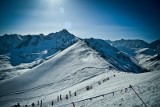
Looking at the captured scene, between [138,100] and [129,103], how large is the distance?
1182 millimetres

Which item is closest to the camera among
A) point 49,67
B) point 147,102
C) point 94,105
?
point 147,102

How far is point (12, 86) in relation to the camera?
9888 cm

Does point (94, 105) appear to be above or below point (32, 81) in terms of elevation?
below

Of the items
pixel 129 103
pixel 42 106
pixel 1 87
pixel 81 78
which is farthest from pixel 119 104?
pixel 1 87

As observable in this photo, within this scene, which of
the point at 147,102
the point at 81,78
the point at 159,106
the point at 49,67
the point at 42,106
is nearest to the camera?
the point at 159,106

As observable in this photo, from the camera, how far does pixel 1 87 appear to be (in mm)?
103000

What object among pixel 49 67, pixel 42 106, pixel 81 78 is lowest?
pixel 42 106

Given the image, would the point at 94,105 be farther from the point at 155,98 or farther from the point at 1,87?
the point at 1,87

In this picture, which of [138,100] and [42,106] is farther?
Answer: [42,106]

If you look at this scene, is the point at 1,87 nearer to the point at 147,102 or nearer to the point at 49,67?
the point at 49,67

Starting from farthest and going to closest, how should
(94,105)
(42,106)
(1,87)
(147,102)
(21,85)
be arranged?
(1,87)
(21,85)
(42,106)
(94,105)
(147,102)

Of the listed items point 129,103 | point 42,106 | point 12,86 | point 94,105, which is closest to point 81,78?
point 42,106

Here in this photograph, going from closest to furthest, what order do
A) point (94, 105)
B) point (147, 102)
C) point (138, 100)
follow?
point (147, 102)
point (138, 100)
point (94, 105)

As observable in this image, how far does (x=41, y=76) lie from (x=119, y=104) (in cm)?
8895
